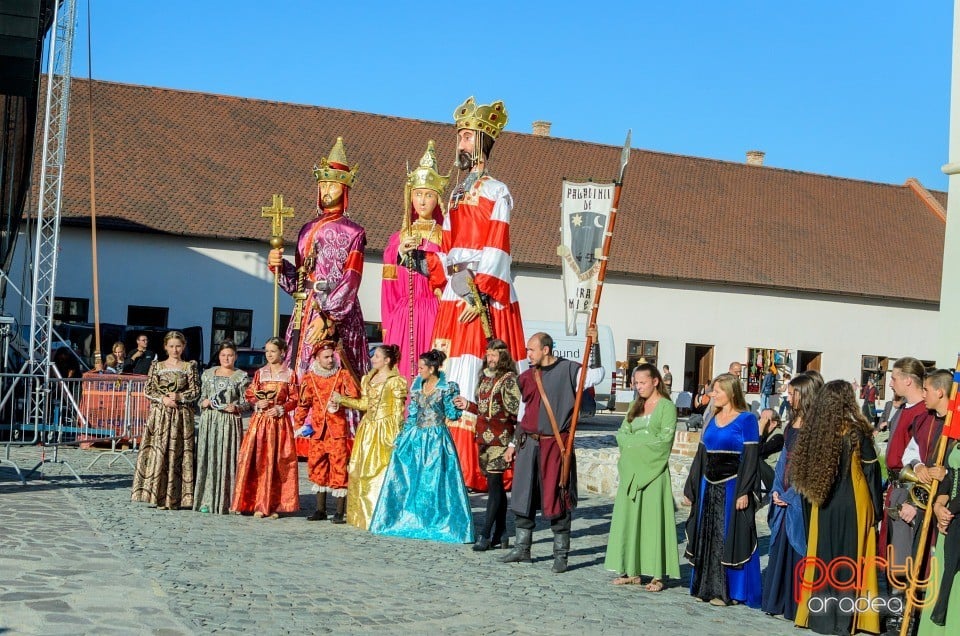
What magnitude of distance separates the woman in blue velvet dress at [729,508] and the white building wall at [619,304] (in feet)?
77.0

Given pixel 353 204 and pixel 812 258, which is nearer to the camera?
pixel 353 204

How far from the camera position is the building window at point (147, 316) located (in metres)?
32.6

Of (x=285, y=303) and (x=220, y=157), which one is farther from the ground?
(x=220, y=157)

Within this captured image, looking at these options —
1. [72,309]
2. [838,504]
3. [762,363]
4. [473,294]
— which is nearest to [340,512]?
[473,294]

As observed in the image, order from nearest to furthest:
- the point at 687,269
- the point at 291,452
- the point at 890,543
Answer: the point at 890,543 < the point at 291,452 < the point at 687,269

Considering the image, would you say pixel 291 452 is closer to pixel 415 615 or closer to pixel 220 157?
pixel 415 615

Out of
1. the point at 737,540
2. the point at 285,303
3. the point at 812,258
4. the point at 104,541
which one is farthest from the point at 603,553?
the point at 812,258

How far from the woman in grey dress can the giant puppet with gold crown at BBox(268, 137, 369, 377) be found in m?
2.55

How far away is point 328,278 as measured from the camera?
569 inches

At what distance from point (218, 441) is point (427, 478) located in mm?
2223

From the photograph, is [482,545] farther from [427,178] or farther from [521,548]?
[427,178]

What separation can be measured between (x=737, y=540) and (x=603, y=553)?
7.08 ft

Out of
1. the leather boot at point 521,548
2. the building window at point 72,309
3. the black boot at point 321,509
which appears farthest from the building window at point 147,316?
the leather boot at point 521,548

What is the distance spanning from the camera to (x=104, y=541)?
9.09 meters
